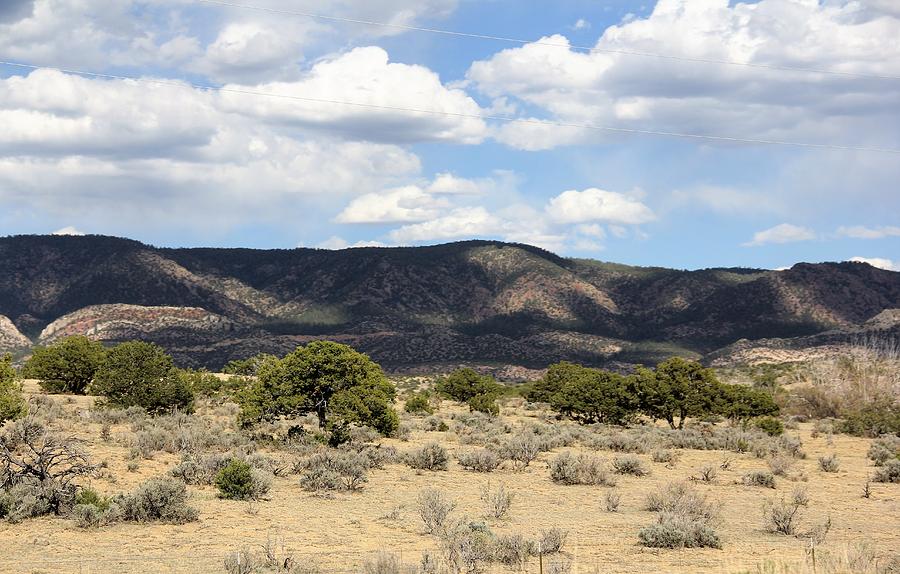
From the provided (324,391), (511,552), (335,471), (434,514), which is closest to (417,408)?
(324,391)

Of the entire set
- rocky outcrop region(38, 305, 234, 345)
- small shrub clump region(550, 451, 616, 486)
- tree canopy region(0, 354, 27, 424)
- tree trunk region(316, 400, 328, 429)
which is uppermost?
rocky outcrop region(38, 305, 234, 345)

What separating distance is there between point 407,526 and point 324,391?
410 inches

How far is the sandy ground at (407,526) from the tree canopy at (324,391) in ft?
6.93

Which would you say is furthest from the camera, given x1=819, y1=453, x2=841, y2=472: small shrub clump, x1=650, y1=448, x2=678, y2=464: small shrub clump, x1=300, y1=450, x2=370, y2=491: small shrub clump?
x1=650, y1=448, x2=678, y2=464: small shrub clump

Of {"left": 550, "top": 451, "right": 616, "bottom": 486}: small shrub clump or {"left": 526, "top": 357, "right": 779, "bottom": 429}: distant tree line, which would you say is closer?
{"left": 550, "top": 451, "right": 616, "bottom": 486}: small shrub clump

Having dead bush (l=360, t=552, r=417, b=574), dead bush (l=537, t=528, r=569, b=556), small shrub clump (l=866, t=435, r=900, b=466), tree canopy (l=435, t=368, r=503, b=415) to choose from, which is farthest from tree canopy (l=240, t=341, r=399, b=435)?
tree canopy (l=435, t=368, r=503, b=415)

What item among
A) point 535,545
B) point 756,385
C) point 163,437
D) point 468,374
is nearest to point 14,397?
point 163,437

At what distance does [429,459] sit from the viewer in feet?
77.9

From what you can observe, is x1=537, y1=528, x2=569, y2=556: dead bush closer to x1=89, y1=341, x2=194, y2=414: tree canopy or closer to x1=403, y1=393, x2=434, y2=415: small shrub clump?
x1=89, y1=341, x2=194, y2=414: tree canopy

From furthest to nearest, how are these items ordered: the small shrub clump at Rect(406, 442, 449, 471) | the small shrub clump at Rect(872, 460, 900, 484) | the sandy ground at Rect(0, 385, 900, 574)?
the small shrub clump at Rect(406, 442, 449, 471) → the small shrub clump at Rect(872, 460, 900, 484) → the sandy ground at Rect(0, 385, 900, 574)

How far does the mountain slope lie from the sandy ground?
72.6 metres

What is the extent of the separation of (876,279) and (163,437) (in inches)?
5062

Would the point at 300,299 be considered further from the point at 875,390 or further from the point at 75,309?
the point at 875,390

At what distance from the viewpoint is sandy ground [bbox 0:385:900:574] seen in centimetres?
1313
